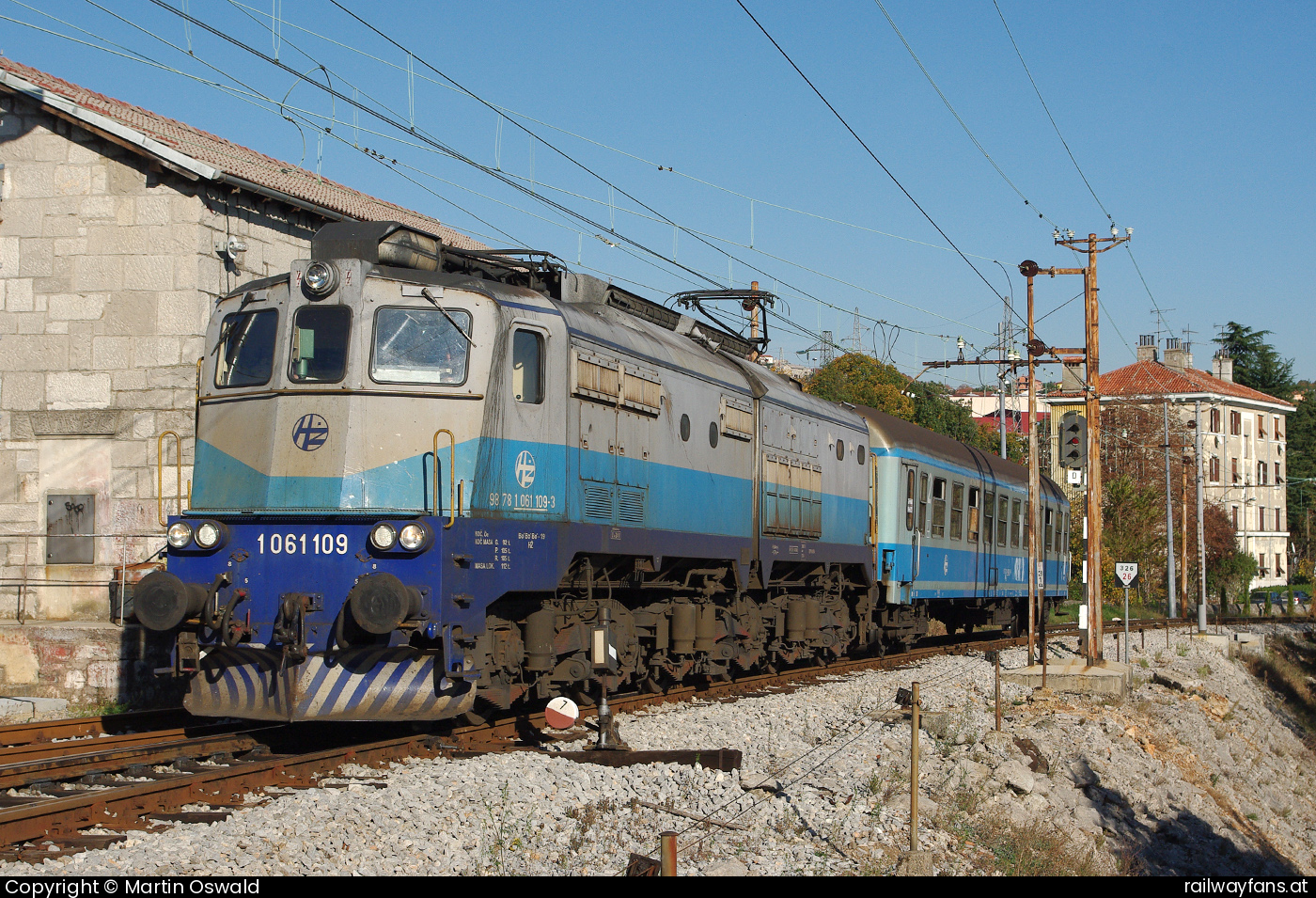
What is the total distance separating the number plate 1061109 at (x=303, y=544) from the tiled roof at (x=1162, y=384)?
213 ft

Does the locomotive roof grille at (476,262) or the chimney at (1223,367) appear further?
the chimney at (1223,367)

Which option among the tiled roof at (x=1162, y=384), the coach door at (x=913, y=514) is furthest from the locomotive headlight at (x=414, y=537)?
the tiled roof at (x=1162, y=384)

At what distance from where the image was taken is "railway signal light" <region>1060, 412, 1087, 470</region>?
23.9 metres

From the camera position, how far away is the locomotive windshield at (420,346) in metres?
10.2

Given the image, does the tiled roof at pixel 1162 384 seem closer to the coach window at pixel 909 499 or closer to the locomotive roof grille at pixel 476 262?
the coach window at pixel 909 499

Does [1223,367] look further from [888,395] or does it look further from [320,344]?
[320,344]

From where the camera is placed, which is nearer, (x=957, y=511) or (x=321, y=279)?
(x=321, y=279)

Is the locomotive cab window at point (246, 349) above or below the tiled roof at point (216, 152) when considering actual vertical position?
below

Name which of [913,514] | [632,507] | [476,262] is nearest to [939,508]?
[913,514]

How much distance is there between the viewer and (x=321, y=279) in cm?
1029

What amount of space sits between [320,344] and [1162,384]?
69600 millimetres

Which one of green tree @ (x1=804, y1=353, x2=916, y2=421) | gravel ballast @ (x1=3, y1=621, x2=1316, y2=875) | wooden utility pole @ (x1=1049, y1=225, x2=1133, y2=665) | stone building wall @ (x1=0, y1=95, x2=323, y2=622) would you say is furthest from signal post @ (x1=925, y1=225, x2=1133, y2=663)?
green tree @ (x1=804, y1=353, x2=916, y2=421)

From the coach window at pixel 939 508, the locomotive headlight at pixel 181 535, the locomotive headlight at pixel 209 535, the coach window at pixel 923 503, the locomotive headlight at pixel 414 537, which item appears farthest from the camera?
the coach window at pixel 939 508

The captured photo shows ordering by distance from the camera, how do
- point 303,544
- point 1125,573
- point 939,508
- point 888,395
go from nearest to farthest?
point 303,544 < point 939,508 < point 1125,573 < point 888,395
